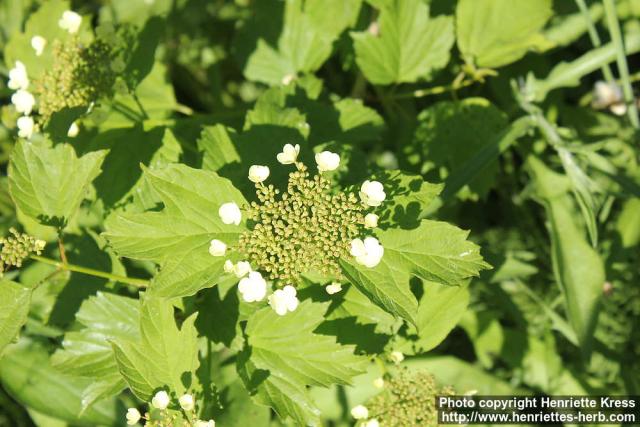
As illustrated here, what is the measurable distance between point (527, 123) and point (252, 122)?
4.09 feet

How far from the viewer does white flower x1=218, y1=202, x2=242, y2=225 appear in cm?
166

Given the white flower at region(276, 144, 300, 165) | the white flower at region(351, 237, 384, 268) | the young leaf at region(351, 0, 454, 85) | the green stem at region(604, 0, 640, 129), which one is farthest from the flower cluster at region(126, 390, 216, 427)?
the green stem at region(604, 0, 640, 129)

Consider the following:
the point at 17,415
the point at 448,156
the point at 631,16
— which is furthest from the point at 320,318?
the point at 631,16

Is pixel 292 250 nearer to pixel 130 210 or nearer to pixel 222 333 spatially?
pixel 222 333

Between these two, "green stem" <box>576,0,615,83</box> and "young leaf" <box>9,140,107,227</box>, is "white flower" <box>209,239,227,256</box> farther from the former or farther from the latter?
"green stem" <box>576,0,615,83</box>

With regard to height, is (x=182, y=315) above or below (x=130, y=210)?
below

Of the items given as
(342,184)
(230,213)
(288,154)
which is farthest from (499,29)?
(230,213)

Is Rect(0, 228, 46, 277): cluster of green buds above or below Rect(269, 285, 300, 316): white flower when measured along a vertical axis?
above

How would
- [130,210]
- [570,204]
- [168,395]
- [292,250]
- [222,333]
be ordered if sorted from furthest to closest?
[570,204]
[130,210]
[222,333]
[168,395]
[292,250]

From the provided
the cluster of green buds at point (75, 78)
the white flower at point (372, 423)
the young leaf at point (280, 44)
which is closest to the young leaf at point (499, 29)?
the young leaf at point (280, 44)

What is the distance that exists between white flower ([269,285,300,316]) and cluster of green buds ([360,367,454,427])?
0.55m

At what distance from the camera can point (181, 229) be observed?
174 cm

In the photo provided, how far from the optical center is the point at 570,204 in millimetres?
2824

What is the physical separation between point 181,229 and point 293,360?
554mm
